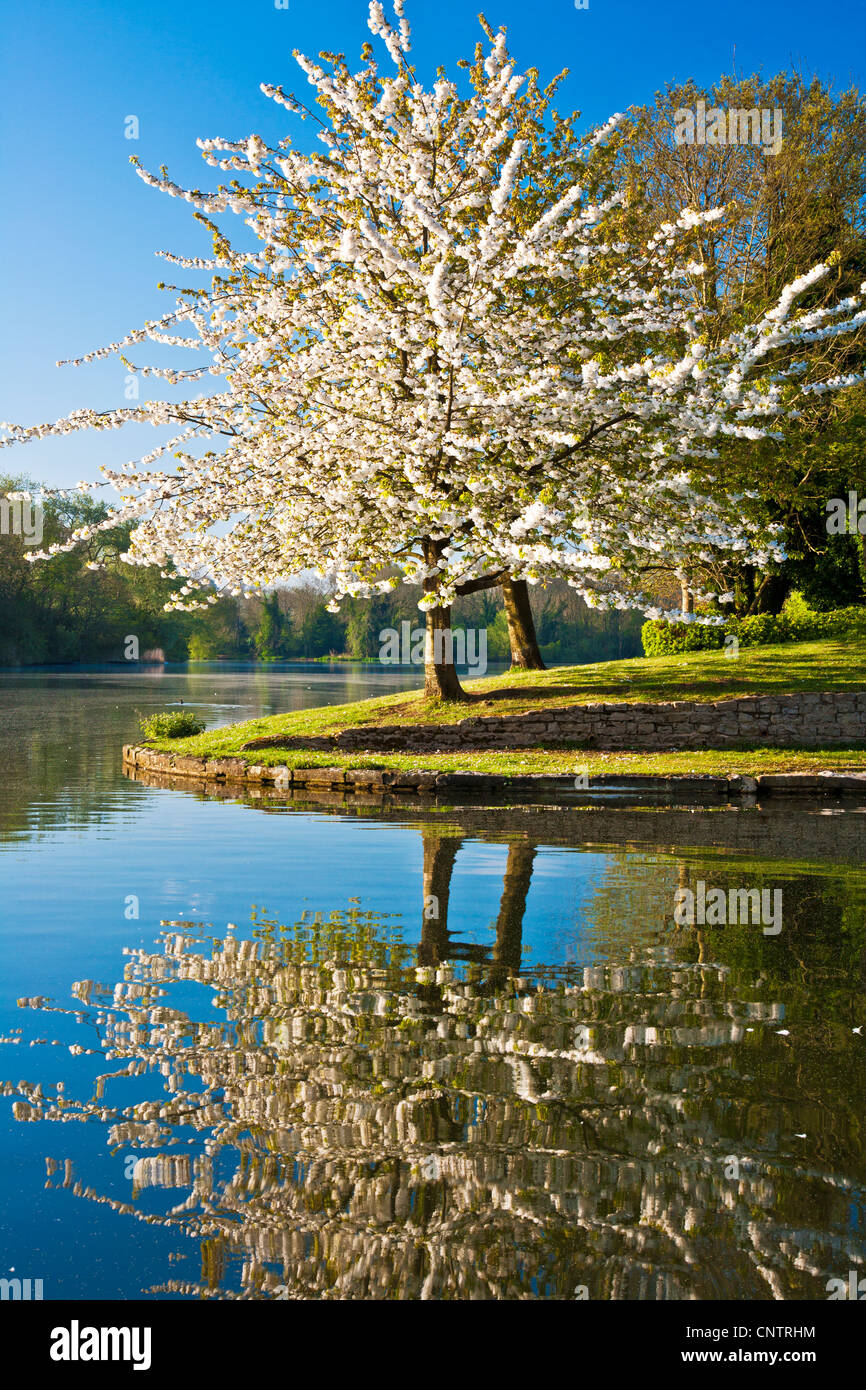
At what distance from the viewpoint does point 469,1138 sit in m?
4.11

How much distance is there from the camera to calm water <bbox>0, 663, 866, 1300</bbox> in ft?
11.1

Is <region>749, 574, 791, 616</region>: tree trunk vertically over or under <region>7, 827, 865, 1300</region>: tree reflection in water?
over

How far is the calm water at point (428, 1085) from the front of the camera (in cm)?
338

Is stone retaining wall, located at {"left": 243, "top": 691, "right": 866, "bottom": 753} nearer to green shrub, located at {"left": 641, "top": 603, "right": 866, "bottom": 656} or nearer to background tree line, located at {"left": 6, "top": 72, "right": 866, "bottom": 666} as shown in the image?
background tree line, located at {"left": 6, "top": 72, "right": 866, "bottom": 666}

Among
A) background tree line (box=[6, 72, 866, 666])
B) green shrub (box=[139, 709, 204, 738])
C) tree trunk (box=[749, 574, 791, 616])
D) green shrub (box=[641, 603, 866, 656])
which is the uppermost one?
background tree line (box=[6, 72, 866, 666])

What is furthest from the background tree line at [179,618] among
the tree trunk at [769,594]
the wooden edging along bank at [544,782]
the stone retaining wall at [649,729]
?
the wooden edging along bank at [544,782]

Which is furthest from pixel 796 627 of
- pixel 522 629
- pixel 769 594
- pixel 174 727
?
pixel 174 727

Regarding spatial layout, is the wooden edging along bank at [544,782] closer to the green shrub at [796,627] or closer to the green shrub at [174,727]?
the green shrub at [174,727]

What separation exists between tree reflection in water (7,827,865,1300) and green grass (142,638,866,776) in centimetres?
1137

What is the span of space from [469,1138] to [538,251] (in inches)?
688

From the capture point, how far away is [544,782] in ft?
55.4

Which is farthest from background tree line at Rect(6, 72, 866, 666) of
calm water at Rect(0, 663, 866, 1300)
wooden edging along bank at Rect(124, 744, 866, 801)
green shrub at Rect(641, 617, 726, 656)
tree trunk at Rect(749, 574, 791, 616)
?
calm water at Rect(0, 663, 866, 1300)

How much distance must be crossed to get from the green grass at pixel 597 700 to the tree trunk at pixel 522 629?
2654 millimetres
